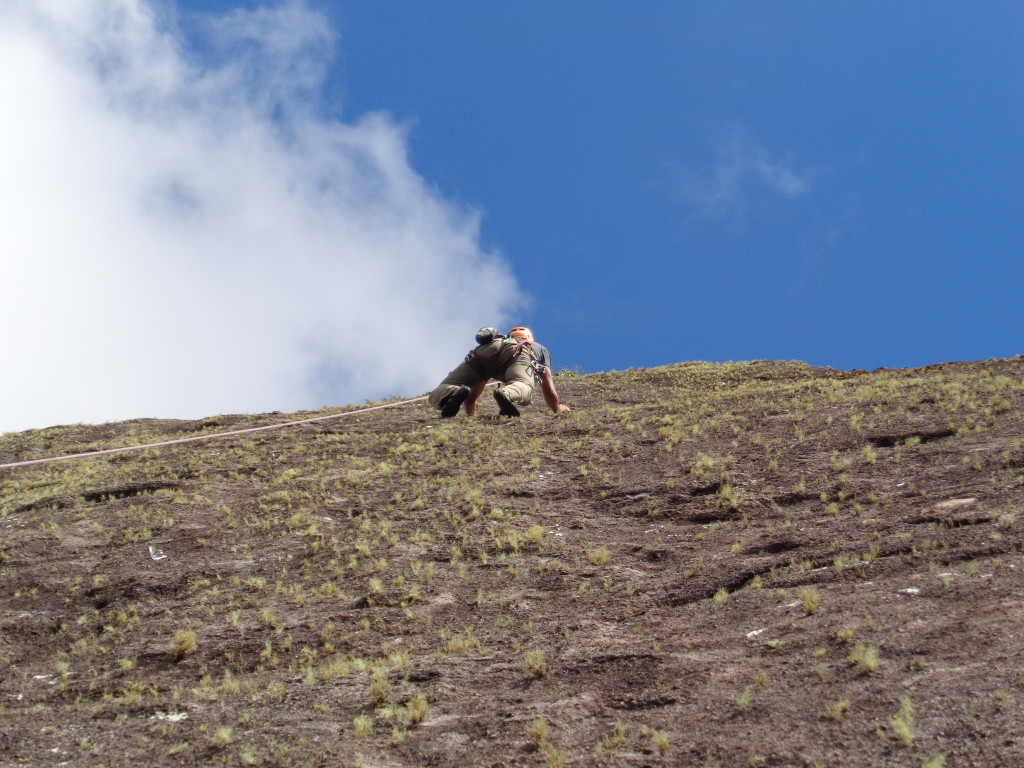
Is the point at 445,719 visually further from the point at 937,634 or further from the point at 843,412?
the point at 843,412

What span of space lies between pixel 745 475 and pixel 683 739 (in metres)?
5.13

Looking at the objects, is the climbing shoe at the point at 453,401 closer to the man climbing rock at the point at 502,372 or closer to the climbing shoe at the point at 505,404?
the man climbing rock at the point at 502,372

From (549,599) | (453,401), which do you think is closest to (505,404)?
(453,401)

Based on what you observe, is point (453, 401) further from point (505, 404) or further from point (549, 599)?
point (549, 599)

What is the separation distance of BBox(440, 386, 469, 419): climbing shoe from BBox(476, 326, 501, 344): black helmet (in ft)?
2.69

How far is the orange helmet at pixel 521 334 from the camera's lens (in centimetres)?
1491

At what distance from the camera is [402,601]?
24.2 ft

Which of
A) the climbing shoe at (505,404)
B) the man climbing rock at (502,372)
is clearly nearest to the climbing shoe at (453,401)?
the man climbing rock at (502,372)

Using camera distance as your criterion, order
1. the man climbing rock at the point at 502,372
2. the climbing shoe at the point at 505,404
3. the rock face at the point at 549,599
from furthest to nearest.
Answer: the man climbing rock at the point at 502,372 → the climbing shoe at the point at 505,404 → the rock face at the point at 549,599

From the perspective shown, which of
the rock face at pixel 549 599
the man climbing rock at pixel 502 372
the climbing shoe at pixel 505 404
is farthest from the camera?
the man climbing rock at pixel 502 372

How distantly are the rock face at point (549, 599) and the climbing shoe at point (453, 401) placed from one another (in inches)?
90.8

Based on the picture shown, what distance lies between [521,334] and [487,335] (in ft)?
1.96

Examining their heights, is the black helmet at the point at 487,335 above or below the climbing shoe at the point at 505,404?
above

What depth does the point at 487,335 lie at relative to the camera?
48.3 ft
